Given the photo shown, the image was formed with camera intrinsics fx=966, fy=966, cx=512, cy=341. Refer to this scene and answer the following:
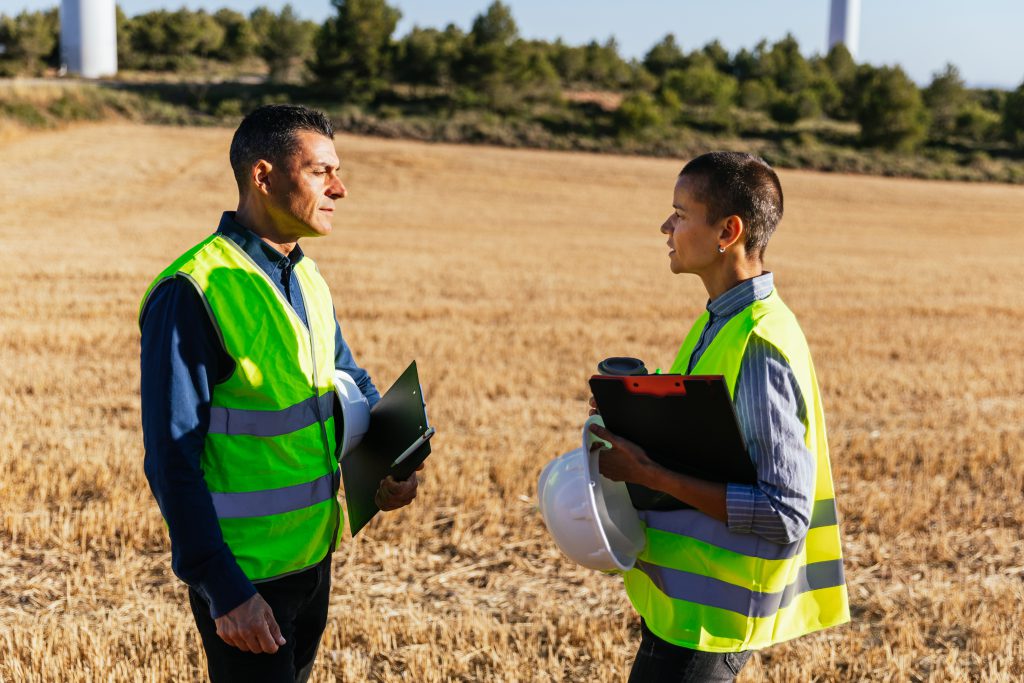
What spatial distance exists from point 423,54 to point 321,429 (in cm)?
5775

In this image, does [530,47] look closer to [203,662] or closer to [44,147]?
[44,147]

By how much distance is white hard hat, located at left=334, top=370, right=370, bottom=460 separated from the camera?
2752mm

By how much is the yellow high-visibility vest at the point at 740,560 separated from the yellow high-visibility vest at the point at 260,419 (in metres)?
0.93

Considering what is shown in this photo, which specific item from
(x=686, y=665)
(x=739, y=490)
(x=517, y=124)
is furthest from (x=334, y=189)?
(x=517, y=124)

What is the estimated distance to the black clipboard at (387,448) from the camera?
272cm

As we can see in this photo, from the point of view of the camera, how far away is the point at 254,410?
2.45 m

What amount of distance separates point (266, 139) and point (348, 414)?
0.79 meters

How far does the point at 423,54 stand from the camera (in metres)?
57.5

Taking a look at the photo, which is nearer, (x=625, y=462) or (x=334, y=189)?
(x=625, y=462)

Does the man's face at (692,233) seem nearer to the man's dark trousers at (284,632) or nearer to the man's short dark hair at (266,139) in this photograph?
the man's short dark hair at (266,139)

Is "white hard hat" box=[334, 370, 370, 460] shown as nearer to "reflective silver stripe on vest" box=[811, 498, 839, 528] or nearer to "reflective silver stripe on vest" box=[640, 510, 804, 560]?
"reflective silver stripe on vest" box=[640, 510, 804, 560]

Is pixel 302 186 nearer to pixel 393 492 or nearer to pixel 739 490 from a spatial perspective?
pixel 393 492

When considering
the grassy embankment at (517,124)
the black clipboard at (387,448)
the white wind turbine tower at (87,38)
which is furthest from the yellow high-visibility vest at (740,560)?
the white wind turbine tower at (87,38)

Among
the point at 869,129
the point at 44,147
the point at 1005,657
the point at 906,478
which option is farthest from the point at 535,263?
the point at 869,129
